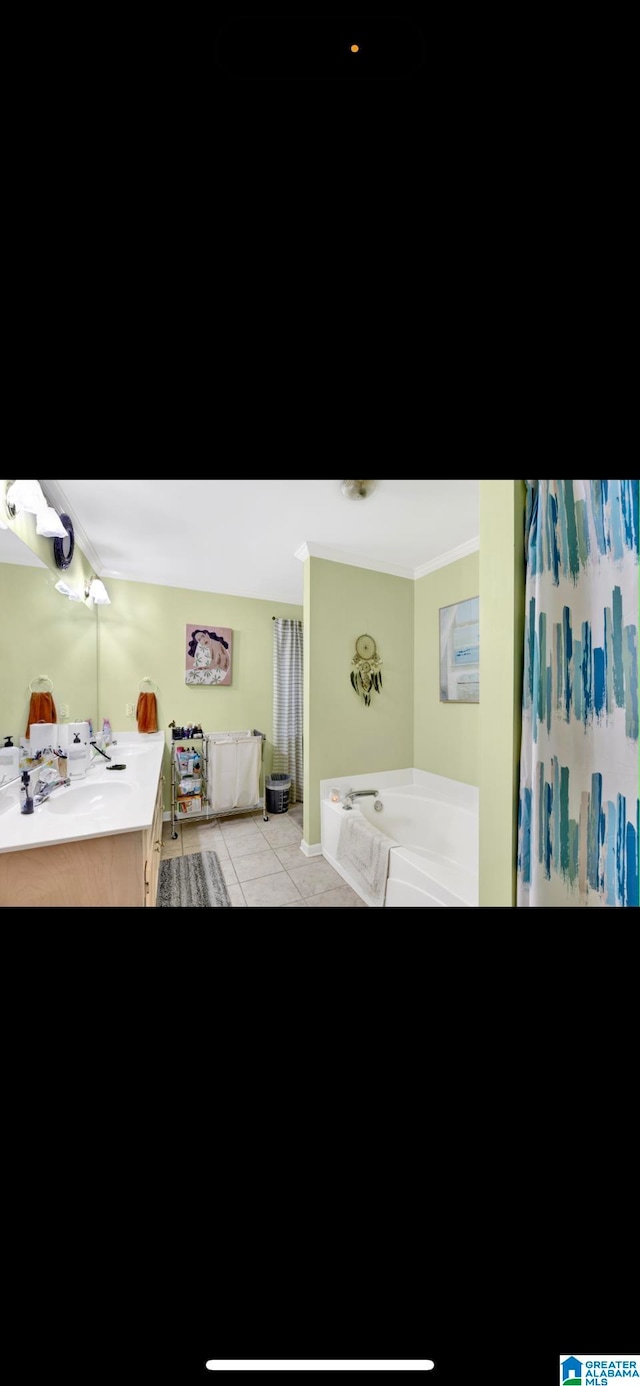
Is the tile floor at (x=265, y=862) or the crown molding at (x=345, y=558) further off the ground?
the crown molding at (x=345, y=558)

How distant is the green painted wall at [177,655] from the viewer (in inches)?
77.7

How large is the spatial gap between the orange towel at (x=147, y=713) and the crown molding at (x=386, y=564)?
1.14 m

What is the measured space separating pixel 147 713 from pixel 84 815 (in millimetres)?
1154

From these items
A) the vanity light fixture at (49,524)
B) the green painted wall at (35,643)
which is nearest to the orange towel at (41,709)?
the green painted wall at (35,643)

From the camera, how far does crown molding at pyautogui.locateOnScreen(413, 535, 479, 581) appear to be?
A: 2273 mm

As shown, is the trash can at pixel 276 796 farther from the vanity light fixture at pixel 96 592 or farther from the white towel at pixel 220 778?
the vanity light fixture at pixel 96 592

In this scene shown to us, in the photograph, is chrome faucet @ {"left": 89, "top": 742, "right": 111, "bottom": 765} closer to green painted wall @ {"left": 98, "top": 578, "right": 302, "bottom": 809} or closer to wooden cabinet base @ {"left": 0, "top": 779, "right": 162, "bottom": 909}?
green painted wall @ {"left": 98, "top": 578, "right": 302, "bottom": 809}

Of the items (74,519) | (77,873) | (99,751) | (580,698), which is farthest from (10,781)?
(580,698)

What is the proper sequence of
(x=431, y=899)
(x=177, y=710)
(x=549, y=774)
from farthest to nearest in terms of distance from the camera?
1. (x=177, y=710)
2. (x=431, y=899)
3. (x=549, y=774)
